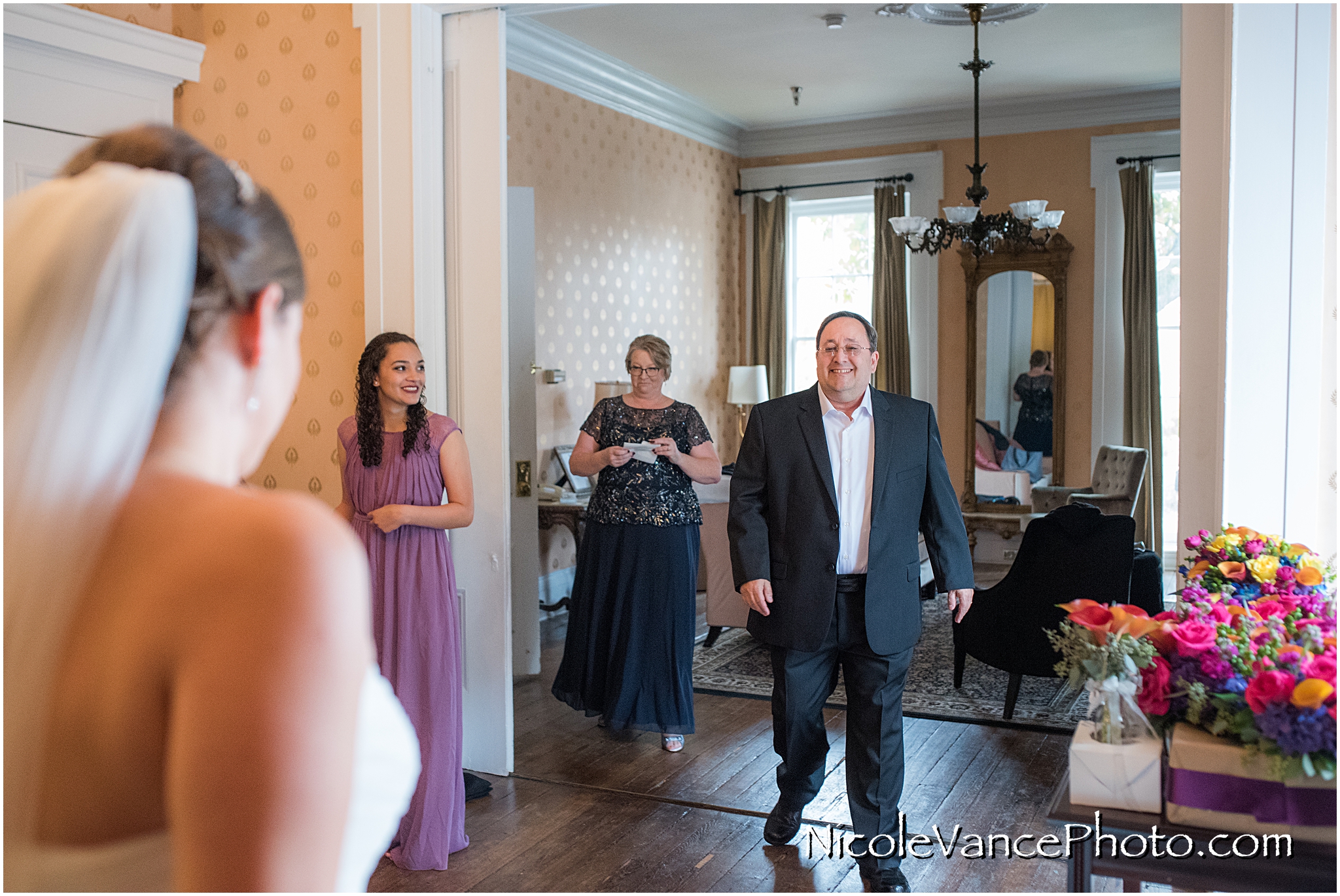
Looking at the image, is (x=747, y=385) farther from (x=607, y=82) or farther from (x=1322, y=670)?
(x=1322, y=670)

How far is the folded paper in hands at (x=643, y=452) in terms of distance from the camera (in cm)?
422

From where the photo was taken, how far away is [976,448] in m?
8.73

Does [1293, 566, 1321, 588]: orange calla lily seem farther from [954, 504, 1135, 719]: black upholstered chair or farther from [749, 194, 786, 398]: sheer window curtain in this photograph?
[749, 194, 786, 398]: sheer window curtain

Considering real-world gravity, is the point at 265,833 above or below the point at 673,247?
below

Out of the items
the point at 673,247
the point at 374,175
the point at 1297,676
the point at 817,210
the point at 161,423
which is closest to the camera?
the point at 161,423

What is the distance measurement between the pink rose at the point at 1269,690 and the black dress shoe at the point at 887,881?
62.2 inches

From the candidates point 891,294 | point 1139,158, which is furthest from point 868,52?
point 1139,158

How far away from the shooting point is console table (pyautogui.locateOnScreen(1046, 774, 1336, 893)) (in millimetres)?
1711

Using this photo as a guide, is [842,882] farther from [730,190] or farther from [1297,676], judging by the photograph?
[730,190]

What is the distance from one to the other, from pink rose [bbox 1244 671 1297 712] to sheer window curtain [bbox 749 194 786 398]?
785 centimetres

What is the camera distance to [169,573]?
2.60 ft

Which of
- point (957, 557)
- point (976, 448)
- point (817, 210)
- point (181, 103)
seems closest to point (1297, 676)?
point (957, 557)

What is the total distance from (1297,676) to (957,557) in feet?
5.01

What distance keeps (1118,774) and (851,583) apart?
4.43ft
